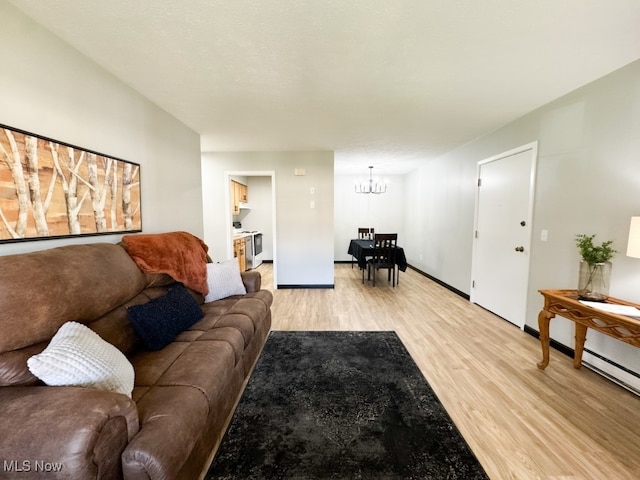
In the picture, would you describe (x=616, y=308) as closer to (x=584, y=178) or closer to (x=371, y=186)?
(x=584, y=178)

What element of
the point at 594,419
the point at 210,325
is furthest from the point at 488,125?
the point at 210,325

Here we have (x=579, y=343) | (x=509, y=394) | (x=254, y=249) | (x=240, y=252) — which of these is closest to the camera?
(x=509, y=394)

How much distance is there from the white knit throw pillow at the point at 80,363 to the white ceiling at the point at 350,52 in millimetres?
1707

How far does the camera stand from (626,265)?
6.42 ft

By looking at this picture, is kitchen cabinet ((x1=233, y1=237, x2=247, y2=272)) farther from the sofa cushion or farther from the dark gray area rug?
the dark gray area rug

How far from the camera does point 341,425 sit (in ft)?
5.20

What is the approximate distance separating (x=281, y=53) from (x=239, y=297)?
2.09m

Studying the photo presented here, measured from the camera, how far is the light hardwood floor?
4.52ft

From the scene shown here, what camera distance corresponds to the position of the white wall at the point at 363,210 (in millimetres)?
6737

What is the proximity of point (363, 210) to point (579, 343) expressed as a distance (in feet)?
16.6

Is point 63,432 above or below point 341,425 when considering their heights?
above

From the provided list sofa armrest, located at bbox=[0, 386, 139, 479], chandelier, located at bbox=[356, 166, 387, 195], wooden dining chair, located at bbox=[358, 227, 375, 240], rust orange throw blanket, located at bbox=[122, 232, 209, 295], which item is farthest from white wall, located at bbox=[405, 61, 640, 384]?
rust orange throw blanket, located at bbox=[122, 232, 209, 295]

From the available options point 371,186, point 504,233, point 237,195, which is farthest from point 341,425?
point 237,195

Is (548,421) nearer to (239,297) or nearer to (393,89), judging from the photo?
(239,297)
